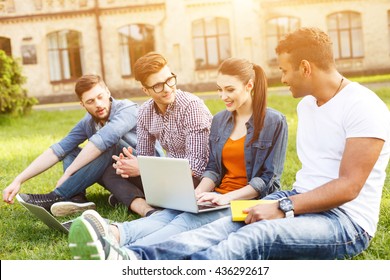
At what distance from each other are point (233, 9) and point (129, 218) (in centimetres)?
1097

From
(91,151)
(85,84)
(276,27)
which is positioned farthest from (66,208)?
(276,27)

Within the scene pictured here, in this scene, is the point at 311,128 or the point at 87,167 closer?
the point at 311,128

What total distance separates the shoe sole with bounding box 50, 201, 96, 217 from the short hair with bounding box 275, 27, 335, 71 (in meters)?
1.46

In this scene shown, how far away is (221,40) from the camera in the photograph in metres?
13.6

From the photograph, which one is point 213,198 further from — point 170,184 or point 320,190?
point 320,190

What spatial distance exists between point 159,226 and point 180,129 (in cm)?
56

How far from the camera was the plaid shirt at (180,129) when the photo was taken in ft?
9.18

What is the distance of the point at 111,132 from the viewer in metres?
3.08

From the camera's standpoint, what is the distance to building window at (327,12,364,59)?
13.2m

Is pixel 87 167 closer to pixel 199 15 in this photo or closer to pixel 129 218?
pixel 129 218

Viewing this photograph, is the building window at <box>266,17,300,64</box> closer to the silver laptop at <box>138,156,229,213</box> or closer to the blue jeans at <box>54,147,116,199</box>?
the blue jeans at <box>54,147,116,199</box>

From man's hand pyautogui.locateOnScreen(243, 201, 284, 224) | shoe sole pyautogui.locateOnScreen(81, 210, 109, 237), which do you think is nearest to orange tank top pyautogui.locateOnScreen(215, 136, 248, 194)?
man's hand pyautogui.locateOnScreen(243, 201, 284, 224)

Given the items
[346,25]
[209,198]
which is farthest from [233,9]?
[209,198]

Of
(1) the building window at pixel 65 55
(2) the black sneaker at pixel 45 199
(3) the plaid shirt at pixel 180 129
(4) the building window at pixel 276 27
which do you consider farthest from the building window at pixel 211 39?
(3) the plaid shirt at pixel 180 129
